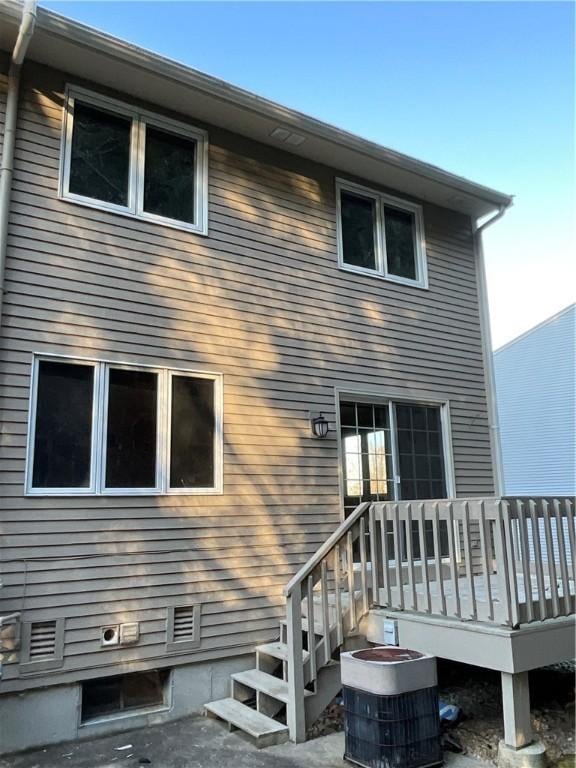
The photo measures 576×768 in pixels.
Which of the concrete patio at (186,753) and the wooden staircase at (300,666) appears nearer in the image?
the concrete patio at (186,753)

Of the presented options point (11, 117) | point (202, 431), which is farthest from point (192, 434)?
point (11, 117)

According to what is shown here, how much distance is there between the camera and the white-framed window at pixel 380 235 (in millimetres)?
6801

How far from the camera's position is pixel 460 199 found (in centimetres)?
755

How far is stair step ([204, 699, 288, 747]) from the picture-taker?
410 centimetres

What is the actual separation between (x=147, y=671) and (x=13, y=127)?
4.47 m

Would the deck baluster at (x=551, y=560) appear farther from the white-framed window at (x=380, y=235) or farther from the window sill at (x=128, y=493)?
the white-framed window at (x=380, y=235)

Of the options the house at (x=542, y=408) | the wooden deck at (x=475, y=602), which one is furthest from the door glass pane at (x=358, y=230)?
the house at (x=542, y=408)

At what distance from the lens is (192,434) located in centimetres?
526

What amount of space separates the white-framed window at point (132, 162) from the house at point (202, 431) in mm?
22

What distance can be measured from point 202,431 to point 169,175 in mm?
2452

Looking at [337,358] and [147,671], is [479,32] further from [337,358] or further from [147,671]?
[147,671]

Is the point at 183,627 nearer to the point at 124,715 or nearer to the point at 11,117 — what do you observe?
the point at 124,715

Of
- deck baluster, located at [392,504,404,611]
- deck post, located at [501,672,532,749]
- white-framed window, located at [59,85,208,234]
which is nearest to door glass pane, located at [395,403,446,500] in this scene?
deck baluster, located at [392,504,404,611]

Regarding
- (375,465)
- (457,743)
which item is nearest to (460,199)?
(375,465)
